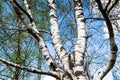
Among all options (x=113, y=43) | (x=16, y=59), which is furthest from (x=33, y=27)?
(x=16, y=59)

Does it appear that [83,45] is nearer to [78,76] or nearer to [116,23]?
[78,76]

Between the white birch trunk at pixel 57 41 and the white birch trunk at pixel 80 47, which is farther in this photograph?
the white birch trunk at pixel 57 41

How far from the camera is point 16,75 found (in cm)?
1095

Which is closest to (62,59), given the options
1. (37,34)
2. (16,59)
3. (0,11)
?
(37,34)

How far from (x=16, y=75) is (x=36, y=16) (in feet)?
8.38

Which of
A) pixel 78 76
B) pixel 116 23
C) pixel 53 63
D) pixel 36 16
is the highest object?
pixel 36 16

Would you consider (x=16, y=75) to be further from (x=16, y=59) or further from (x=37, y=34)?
(x=37, y=34)

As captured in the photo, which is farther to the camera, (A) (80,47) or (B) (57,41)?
(B) (57,41)

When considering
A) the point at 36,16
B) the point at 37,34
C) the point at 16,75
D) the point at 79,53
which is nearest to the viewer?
the point at 79,53

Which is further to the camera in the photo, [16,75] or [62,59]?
[16,75]

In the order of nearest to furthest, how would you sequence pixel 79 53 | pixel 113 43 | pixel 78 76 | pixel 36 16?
pixel 113 43, pixel 78 76, pixel 79 53, pixel 36 16

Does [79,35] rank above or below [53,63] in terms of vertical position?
above

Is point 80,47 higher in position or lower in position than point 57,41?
lower

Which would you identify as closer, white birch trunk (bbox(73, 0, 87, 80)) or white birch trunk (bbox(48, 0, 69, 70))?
white birch trunk (bbox(73, 0, 87, 80))
